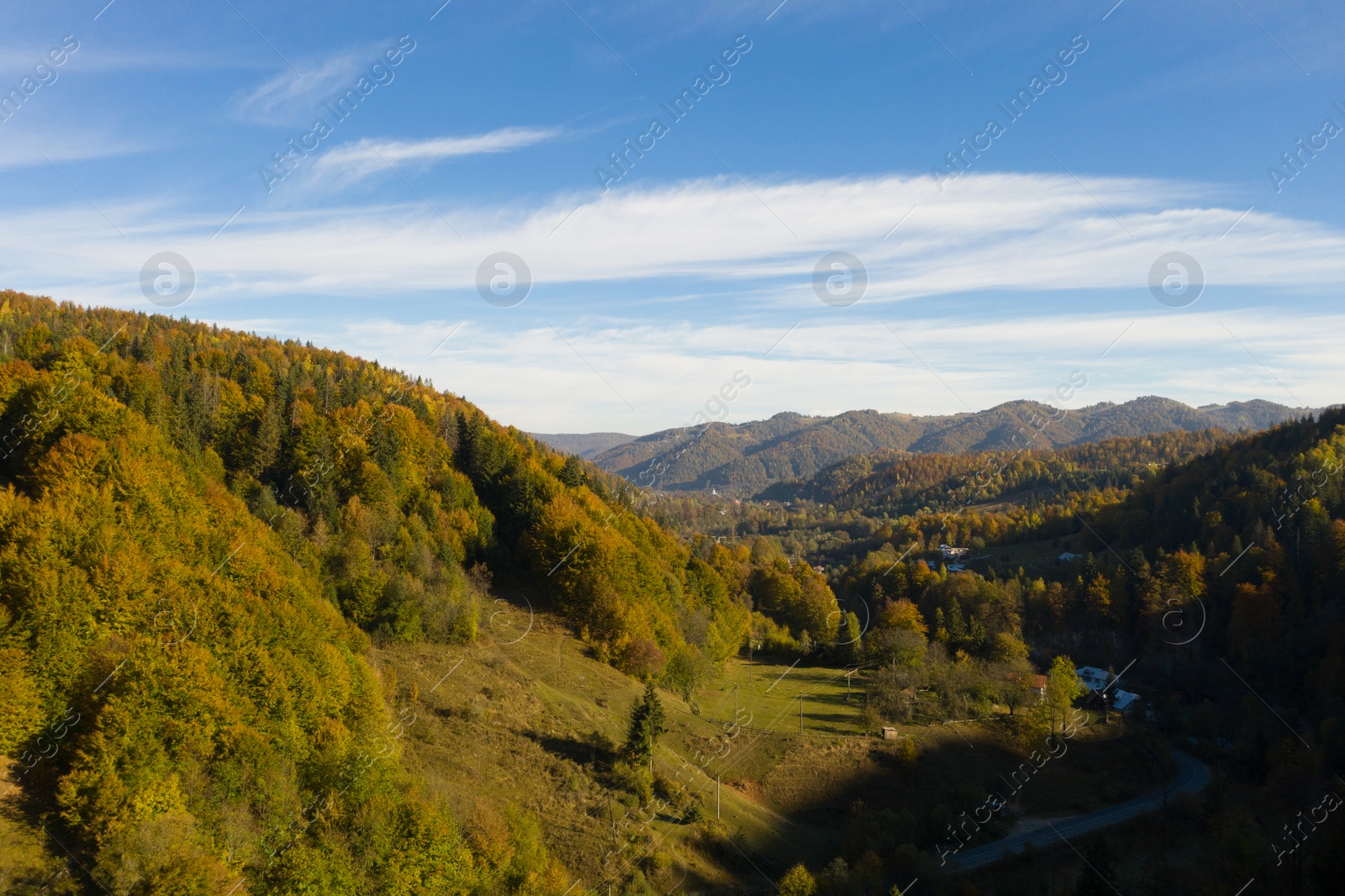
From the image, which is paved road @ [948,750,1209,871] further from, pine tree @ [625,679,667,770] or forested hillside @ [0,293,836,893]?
forested hillside @ [0,293,836,893]

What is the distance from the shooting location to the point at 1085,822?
43.1 m

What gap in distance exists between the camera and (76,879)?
23500 millimetres

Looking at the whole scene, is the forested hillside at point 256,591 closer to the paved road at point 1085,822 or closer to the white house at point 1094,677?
the paved road at point 1085,822

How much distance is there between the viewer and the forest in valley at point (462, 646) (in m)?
28.6

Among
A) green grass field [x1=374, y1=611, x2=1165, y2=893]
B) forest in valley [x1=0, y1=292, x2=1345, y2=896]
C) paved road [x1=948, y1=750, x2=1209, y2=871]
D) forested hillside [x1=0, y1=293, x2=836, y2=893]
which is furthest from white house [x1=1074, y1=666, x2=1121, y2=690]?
forested hillside [x1=0, y1=293, x2=836, y2=893]

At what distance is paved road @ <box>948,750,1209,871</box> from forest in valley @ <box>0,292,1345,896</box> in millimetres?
1089

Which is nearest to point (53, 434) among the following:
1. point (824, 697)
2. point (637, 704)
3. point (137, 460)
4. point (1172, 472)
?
point (137, 460)

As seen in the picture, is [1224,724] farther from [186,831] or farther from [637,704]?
[186,831]

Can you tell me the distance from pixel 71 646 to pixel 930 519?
158m

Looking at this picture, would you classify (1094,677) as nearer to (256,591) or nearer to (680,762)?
(680,762)

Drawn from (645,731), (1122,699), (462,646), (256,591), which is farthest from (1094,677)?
(256,591)

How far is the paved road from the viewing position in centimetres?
3828

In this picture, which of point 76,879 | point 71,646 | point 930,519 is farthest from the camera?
point 930,519

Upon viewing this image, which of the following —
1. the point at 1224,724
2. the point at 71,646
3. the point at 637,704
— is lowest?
the point at 1224,724
